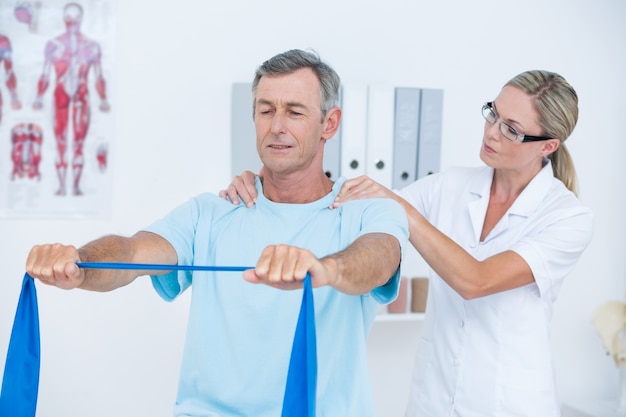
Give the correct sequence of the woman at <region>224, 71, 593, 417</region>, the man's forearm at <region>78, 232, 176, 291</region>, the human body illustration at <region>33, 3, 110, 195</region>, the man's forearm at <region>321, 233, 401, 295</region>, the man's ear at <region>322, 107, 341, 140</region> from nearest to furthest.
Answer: the man's forearm at <region>321, 233, 401, 295</region>
the man's forearm at <region>78, 232, 176, 291</region>
the man's ear at <region>322, 107, 341, 140</region>
the woman at <region>224, 71, 593, 417</region>
the human body illustration at <region>33, 3, 110, 195</region>

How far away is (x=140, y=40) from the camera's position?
9.78ft

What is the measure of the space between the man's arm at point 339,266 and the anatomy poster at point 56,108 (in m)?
1.83

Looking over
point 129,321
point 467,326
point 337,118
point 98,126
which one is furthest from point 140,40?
point 467,326

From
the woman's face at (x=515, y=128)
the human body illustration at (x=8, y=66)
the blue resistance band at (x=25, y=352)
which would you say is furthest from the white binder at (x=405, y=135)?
the blue resistance band at (x=25, y=352)

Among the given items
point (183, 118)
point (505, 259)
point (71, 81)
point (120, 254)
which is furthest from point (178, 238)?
point (71, 81)

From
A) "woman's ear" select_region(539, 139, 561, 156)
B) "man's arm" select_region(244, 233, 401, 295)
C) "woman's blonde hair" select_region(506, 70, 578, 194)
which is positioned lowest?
"man's arm" select_region(244, 233, 401, 295)

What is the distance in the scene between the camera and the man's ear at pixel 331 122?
1713 millimetres

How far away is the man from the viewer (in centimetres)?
147

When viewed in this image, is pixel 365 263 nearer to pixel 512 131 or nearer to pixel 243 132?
pixel 512 131

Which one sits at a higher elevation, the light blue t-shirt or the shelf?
the light blue t-shirt

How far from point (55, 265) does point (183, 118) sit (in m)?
1.77

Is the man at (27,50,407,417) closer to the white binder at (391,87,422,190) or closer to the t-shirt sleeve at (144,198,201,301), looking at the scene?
the t-shirt sleeve at (144,198,201,301)

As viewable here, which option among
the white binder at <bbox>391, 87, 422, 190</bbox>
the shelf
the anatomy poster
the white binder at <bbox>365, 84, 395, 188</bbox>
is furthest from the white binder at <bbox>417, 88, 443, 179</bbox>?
the anatomy poster

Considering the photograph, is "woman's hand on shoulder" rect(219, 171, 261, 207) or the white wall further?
the white wall
